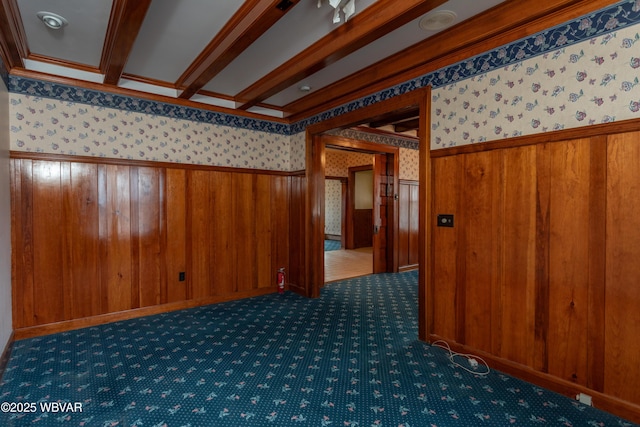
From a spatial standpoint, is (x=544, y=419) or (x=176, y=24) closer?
(x=544, y=419)

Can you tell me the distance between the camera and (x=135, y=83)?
3709 millimetres

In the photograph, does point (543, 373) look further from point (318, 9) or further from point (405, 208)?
point (405, 208)

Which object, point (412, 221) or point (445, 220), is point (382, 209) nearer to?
point (412, 221)

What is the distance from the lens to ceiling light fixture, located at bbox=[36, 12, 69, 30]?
2.46m

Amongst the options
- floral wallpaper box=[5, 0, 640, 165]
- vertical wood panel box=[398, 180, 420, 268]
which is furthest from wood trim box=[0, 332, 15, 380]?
vertical wood panel box=[398, 180, 420, 268]

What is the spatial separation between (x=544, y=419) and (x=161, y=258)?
157 inches

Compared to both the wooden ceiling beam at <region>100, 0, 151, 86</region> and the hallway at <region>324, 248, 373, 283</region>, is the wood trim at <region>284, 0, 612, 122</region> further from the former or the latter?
the hallway at <region>324, 248, 373, 283</region>

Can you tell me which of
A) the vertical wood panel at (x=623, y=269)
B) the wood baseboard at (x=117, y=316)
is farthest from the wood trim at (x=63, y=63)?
the vertical wood panel at (x=623, y=269)

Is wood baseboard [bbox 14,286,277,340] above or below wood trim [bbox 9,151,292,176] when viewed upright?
below

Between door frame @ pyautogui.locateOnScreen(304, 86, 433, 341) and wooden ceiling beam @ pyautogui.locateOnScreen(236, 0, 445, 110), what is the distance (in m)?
0.83

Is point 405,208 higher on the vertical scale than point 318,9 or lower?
lower

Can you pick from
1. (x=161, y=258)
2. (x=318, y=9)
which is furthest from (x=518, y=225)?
(x=161, y=258)

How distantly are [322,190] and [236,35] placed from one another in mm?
2557

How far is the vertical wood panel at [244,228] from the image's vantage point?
4.54m
